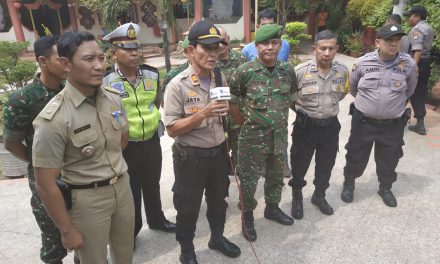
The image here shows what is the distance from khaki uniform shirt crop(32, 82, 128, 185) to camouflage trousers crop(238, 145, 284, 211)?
132 cm

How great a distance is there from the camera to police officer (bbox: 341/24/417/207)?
3344 mm

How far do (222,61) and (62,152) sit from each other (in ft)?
7.64

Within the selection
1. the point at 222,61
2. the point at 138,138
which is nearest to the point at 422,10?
the point at 222,61

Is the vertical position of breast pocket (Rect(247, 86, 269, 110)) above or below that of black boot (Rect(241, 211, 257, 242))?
above

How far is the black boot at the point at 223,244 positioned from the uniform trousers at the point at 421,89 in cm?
442

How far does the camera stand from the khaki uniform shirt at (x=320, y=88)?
314cm

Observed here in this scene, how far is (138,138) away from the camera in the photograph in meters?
2.75

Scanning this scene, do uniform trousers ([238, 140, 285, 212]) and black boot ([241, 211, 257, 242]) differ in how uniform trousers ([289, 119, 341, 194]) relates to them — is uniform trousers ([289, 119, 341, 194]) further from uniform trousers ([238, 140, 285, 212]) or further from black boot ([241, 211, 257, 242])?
black boot ([241, 211, 257, 242])

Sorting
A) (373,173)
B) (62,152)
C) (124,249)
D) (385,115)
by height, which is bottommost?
(373,173)

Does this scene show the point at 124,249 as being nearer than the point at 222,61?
Yes

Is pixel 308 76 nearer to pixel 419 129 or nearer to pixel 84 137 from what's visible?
pixel 84 137

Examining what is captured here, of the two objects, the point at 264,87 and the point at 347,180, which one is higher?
the point at 264,87

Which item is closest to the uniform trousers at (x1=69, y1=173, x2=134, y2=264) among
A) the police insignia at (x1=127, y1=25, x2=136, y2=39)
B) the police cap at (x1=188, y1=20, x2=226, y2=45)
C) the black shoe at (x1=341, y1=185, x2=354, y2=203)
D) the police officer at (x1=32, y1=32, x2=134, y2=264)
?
the police officer at (x1=32, y1=32, x2=134, y2=264)

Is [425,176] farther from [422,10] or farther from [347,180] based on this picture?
[422,10]
